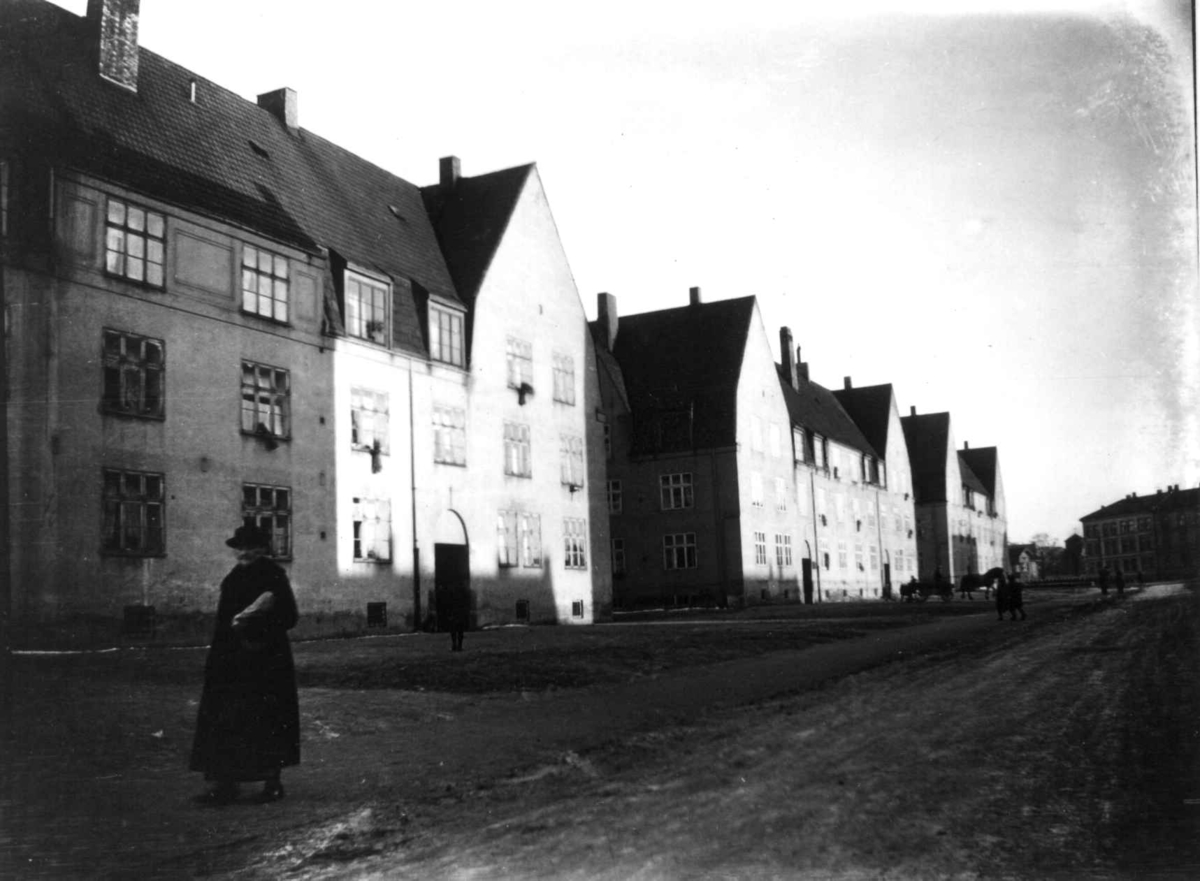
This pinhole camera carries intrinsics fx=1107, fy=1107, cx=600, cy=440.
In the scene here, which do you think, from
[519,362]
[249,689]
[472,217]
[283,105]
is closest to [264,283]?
[283,105]

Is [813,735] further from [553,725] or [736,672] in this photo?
[736,672]

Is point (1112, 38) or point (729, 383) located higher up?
point (729, 383)

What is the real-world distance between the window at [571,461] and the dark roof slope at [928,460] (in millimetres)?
49200

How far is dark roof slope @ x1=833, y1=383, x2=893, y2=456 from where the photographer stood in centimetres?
7412

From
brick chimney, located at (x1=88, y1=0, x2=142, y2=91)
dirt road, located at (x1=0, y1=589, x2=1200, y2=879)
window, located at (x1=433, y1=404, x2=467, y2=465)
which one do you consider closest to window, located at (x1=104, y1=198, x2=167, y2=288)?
brick chimney, located at (x1=88, y1=0, x2=142, y2=91)

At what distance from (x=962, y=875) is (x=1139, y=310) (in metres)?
5.99

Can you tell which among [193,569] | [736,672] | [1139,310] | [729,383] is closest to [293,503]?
[193,569]

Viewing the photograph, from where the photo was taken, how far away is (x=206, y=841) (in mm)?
6785

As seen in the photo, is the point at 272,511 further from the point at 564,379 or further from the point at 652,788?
the point at 564,379

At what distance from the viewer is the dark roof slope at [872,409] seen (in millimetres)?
74125

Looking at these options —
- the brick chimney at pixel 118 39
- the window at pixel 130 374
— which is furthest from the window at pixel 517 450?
the window at pixel 130 374

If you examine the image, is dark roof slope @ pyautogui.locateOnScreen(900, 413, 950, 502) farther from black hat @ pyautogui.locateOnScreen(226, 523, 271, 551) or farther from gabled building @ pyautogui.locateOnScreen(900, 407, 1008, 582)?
black hat @ pyautogui.locateOnScreen(226, 523, 271, 551)

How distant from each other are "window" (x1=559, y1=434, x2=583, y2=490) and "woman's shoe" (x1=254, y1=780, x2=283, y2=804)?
26.4 meters

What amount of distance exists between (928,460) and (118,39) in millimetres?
69652
